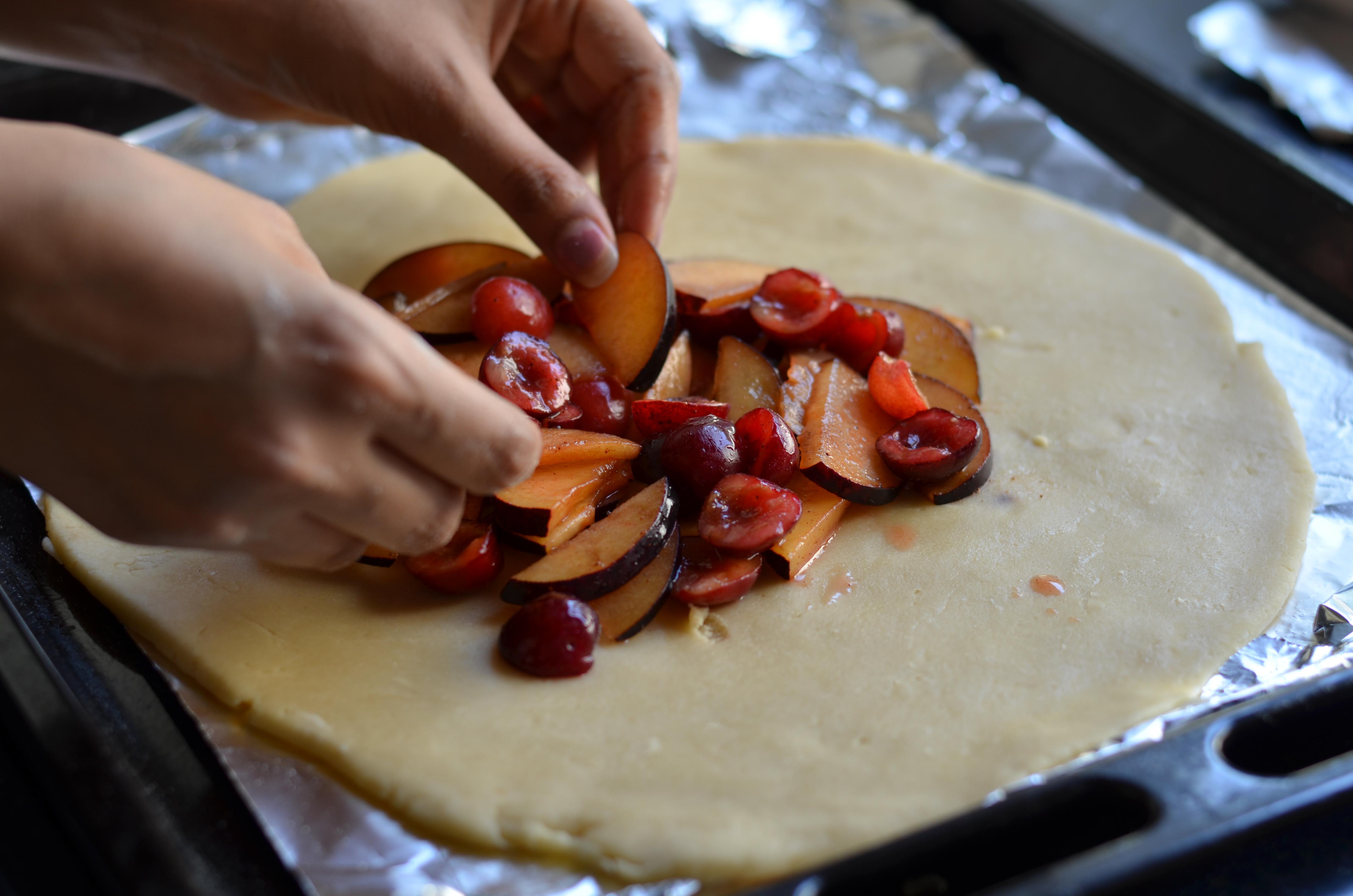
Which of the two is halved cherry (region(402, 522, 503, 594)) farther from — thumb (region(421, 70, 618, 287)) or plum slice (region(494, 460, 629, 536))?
thumb (region(421, 70, 618, 287))

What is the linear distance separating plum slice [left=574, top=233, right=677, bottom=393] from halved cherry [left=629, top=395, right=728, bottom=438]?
0.11m

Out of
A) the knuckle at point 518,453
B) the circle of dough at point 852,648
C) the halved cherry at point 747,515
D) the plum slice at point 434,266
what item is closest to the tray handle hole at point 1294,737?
the circle of dough at point 852,648

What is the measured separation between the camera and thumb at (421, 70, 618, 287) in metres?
1.88

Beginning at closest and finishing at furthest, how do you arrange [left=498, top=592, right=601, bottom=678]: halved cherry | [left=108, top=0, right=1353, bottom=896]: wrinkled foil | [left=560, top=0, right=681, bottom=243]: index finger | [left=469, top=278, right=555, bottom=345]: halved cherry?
[left=108, top=0, right=1353, bottom=896]: wrinkled foil < [left=498, top=592, right=601, bottom=678]: halved cherry < [left=469, top=278, right=555, bottom=345]: halved cherry < [left=560, top=0, right=681, bottom=243]: index finger

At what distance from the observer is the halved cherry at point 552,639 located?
58.6 inches

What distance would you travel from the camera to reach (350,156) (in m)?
2.90

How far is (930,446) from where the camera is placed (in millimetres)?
1793

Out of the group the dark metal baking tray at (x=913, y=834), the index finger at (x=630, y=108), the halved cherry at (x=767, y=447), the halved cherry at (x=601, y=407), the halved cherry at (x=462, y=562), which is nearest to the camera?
the dark metal baking tray at (x=913, y=834)

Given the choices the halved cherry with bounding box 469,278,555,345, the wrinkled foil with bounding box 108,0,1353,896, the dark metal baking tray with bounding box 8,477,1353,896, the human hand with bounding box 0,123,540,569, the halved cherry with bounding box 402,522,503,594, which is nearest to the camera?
the human hand with bounding box 0,123,540,569

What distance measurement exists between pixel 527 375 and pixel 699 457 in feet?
1.13

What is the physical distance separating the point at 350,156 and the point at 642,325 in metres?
1.45

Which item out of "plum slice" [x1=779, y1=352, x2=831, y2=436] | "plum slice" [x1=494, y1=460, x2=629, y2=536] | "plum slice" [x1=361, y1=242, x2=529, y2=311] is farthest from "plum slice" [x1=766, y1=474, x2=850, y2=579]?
"plum slice" [x1=361, y1=242, x2=529, y2=311]

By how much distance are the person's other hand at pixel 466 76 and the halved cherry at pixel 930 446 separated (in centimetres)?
64

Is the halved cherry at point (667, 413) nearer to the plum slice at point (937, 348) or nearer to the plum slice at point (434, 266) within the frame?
the plum slice at point (937, 348)
